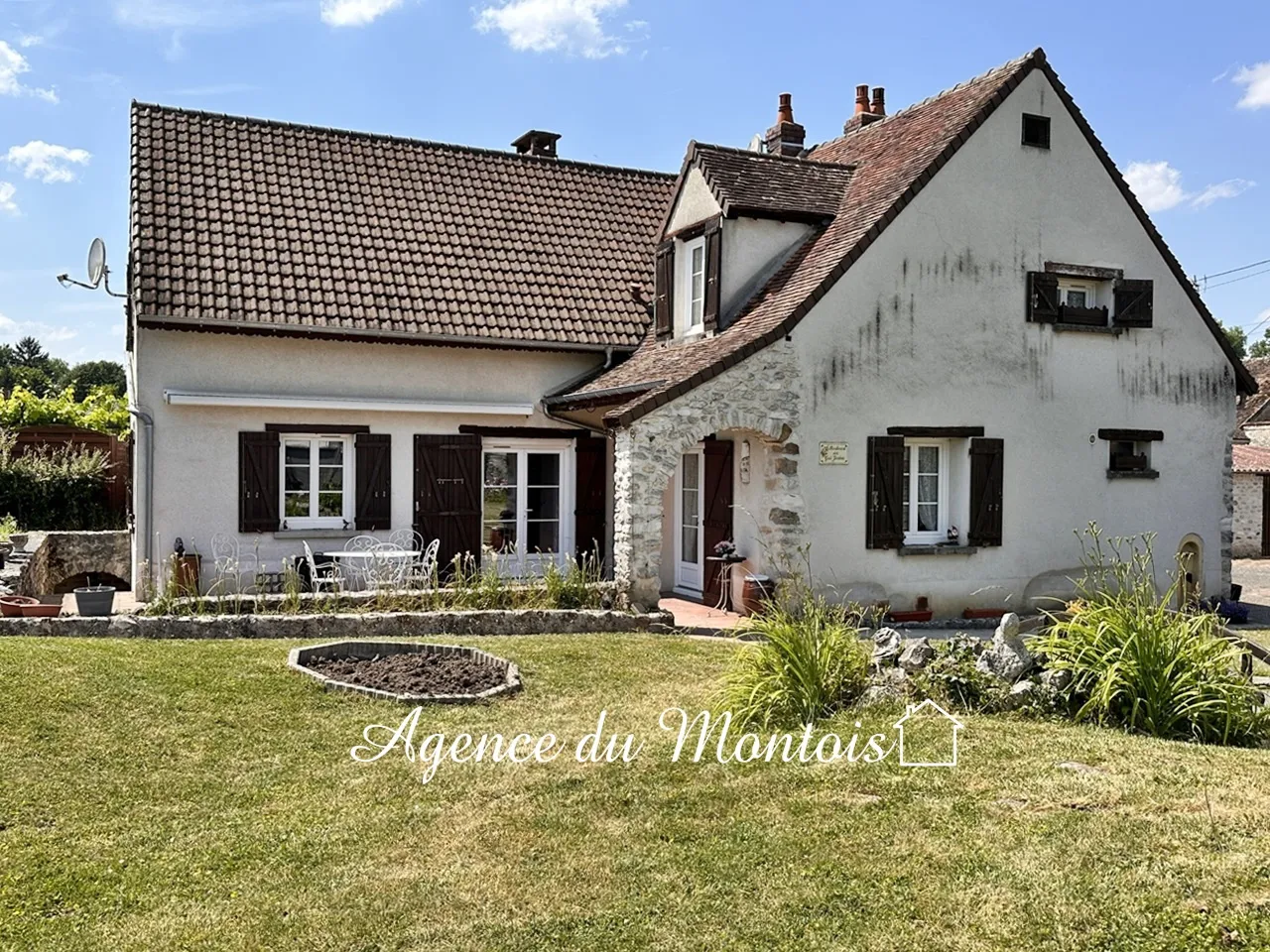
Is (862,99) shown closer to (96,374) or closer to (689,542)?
(689,542)

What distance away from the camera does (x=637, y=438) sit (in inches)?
502

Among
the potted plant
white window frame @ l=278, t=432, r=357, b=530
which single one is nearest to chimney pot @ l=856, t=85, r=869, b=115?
white window frame @ l=278, t=432, r=357, b=530

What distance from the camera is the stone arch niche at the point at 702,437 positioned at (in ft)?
42.1

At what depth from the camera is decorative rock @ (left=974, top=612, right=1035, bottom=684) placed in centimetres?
785

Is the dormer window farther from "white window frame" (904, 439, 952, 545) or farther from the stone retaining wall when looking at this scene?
the stone retaining wall

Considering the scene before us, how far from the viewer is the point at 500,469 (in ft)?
53.2

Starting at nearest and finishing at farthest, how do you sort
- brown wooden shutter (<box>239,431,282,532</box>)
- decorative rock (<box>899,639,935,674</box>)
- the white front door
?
decorative rock (<box>899,639,935,674</box>) → brown wooden shutter (<box>239,431,282,532</box>) → the white front door

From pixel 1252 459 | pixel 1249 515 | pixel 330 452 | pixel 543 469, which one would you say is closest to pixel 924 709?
pixel 543 469

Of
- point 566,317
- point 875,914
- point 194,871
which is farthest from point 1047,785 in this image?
A: point 566,317

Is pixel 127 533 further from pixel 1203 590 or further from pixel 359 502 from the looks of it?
pixel 1203 590

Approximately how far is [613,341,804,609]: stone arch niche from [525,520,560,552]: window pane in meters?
3.18

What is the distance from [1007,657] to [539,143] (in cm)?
1489

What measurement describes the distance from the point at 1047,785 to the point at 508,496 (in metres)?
11.0

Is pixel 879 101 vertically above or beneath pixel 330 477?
above
